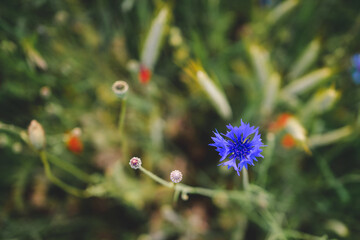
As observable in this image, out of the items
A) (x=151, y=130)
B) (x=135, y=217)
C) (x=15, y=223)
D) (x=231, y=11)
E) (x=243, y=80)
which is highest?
(x=231, y=11)

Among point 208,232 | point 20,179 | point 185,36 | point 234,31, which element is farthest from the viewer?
point 234,31

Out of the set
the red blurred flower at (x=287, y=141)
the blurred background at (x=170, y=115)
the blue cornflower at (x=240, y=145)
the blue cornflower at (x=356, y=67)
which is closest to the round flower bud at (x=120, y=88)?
the blue cornflower at (x=240, y=145)

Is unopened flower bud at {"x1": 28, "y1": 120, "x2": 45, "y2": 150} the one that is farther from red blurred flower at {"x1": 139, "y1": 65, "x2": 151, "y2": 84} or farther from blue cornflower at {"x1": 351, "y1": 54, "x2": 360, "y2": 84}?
blue cornflower at {"x1": 351, "y1": 54, "x2": 360, "y2": 84}

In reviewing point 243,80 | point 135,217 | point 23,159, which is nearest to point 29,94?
point 23,159

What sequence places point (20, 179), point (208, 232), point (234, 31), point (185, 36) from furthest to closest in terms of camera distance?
point (234, 31) < point (185, 36) < point (208, 232) < point (20, 179)

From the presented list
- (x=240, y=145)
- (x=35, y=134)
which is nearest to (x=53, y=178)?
(x=35, y=134)

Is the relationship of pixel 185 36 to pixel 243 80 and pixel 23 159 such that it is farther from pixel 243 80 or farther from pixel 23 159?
pixel 23 159

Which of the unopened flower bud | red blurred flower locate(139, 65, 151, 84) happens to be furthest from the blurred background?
the unopened flower bud
